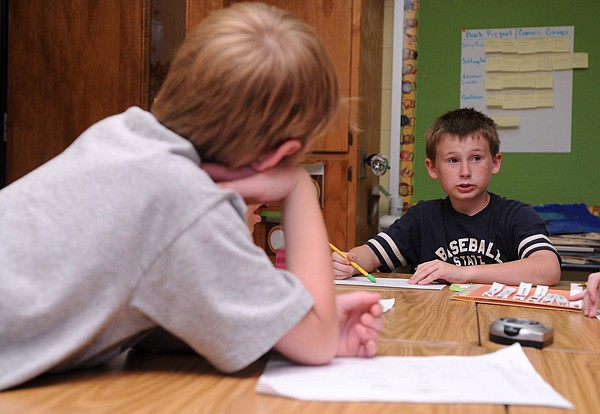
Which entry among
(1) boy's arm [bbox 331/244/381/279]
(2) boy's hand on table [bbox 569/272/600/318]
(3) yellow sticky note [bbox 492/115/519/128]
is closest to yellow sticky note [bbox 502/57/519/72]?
(3) yellow sticky note [bbox 492/115/519/128]

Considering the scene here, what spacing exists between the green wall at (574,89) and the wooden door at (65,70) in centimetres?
168

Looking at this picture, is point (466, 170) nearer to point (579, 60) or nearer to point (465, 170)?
point (465, 170)

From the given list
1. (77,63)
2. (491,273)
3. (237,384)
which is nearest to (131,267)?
(237,384)

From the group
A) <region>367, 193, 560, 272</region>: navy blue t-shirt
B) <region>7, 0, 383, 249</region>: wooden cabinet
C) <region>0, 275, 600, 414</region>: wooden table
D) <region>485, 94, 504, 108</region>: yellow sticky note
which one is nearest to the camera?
<region>0, 275, 600, 414</region>: wooden table

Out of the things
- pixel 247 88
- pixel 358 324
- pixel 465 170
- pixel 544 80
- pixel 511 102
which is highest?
pixel 544 80

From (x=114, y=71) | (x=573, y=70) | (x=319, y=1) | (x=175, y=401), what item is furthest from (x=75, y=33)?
(x=573, y=70)

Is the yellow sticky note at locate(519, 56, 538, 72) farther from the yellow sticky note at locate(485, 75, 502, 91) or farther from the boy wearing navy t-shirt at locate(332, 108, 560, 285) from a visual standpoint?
the boy wearing navy t-shirt at locate(332, 108, 560, 285)

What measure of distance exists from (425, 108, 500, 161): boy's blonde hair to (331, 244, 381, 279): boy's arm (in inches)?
16.1

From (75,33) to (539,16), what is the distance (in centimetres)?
222

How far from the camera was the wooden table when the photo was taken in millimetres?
647

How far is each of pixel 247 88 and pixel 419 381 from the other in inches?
13.7

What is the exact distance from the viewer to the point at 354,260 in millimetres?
1898

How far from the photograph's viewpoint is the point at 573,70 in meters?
3.48

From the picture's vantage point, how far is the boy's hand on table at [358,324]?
0.85 metres
